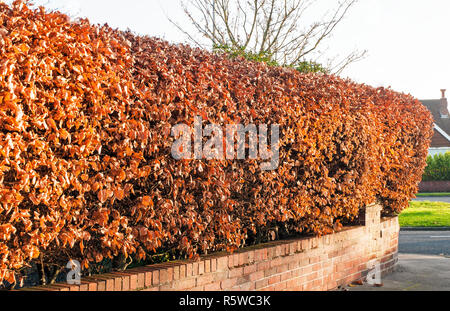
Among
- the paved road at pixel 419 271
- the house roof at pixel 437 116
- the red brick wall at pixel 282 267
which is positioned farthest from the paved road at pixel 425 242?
the house roof at pixel 437 116

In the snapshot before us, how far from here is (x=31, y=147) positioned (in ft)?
12.1

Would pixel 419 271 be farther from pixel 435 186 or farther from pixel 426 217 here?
pixel 435 186

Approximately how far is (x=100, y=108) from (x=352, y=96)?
4.70 meters

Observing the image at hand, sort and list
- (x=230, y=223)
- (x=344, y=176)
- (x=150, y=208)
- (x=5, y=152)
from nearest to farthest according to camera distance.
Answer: (x=5, y=152), (x=150, y=208), (x=230, y=223), (x=344, y=176)

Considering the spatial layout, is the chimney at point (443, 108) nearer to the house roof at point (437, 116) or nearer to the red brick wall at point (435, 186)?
the house roof at point (437, 116)

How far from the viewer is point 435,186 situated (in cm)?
3850

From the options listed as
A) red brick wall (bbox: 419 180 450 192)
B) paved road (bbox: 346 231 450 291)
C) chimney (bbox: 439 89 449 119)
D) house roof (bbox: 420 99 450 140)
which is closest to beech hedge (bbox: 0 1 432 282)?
paved road (bbox: 346 231 450 291)

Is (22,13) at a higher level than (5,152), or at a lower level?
higher

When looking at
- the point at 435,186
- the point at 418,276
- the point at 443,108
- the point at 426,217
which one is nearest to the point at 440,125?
the point at 443,108

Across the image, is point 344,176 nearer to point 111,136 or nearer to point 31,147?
point 111,136

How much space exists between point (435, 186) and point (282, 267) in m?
35.5

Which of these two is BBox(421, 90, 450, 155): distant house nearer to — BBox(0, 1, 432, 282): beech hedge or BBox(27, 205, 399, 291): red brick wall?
BBox(27, 205, 399, 291): red brick wall
